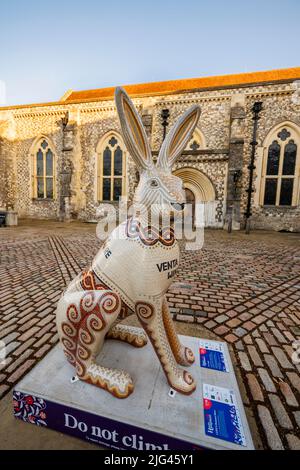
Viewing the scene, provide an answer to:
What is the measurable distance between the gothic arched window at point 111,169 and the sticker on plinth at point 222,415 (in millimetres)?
14380

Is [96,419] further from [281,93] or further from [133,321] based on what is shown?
[281,93]

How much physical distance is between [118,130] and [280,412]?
15631 mm

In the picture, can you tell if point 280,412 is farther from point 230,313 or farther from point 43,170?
point 43,170

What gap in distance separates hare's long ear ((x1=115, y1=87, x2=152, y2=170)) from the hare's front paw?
4.72 ft

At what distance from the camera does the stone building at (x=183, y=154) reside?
12.5 m

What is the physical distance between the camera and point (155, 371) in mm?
1725

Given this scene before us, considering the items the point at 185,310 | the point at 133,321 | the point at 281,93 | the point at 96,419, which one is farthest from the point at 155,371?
the point at 281,93

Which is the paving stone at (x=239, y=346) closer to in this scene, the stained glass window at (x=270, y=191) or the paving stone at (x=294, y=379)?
the paving stone at (x=294, y=379)

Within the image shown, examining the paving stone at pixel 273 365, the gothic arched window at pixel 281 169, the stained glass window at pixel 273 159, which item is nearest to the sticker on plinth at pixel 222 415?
the paving stone at pixel 273 365

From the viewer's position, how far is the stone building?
41.1ft

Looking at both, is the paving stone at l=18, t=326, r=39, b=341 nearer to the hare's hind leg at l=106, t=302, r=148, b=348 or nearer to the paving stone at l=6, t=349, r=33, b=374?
the paving stone at l=6, t=349, r=33, b=374

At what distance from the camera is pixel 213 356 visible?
1940 mm

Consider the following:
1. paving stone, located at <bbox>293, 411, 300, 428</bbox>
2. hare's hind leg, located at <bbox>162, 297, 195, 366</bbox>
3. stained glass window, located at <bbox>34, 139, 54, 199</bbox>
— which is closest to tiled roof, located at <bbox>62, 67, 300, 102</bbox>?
stained glass window, located at <bbox>34, 139, 54, 199</bbox>

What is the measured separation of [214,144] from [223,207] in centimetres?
386
